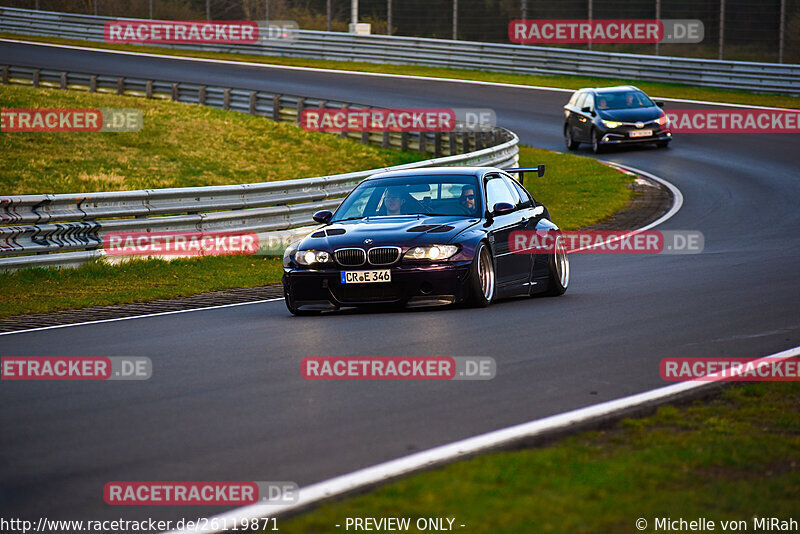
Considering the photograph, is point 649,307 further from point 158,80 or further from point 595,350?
point 158,80

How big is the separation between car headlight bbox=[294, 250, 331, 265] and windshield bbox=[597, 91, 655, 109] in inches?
819

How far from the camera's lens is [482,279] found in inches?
434

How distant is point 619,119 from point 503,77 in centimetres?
1390

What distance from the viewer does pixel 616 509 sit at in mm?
4684

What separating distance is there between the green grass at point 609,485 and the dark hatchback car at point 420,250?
454cm

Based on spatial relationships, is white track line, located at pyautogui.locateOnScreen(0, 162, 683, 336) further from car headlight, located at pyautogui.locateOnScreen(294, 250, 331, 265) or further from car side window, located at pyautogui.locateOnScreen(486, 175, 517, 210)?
car side window, located at pyautogui.locateOnScreen(486, 175, 517, 210)

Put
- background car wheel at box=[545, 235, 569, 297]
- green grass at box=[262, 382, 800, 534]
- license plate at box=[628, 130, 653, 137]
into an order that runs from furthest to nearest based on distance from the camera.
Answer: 1. license plate at box=[628, 130, 653, 137]
2. background car wheel at box=[545, 235, 569, 297]
3. green grass at box=[262, 382, 800, 534]

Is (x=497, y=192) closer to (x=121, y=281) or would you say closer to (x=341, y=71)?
(x=121, y=281)

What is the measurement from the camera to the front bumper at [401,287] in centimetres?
1058

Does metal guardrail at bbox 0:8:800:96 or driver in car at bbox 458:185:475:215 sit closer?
driver in car at bbox 458:185:475:215

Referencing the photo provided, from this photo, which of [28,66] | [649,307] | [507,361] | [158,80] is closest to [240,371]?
[507,361]

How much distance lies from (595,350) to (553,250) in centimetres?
390

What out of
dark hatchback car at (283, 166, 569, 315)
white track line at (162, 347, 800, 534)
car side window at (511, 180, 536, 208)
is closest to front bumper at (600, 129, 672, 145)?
car side window at (511, 180, 536, 208)

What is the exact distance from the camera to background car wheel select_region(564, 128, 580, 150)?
103 ft
